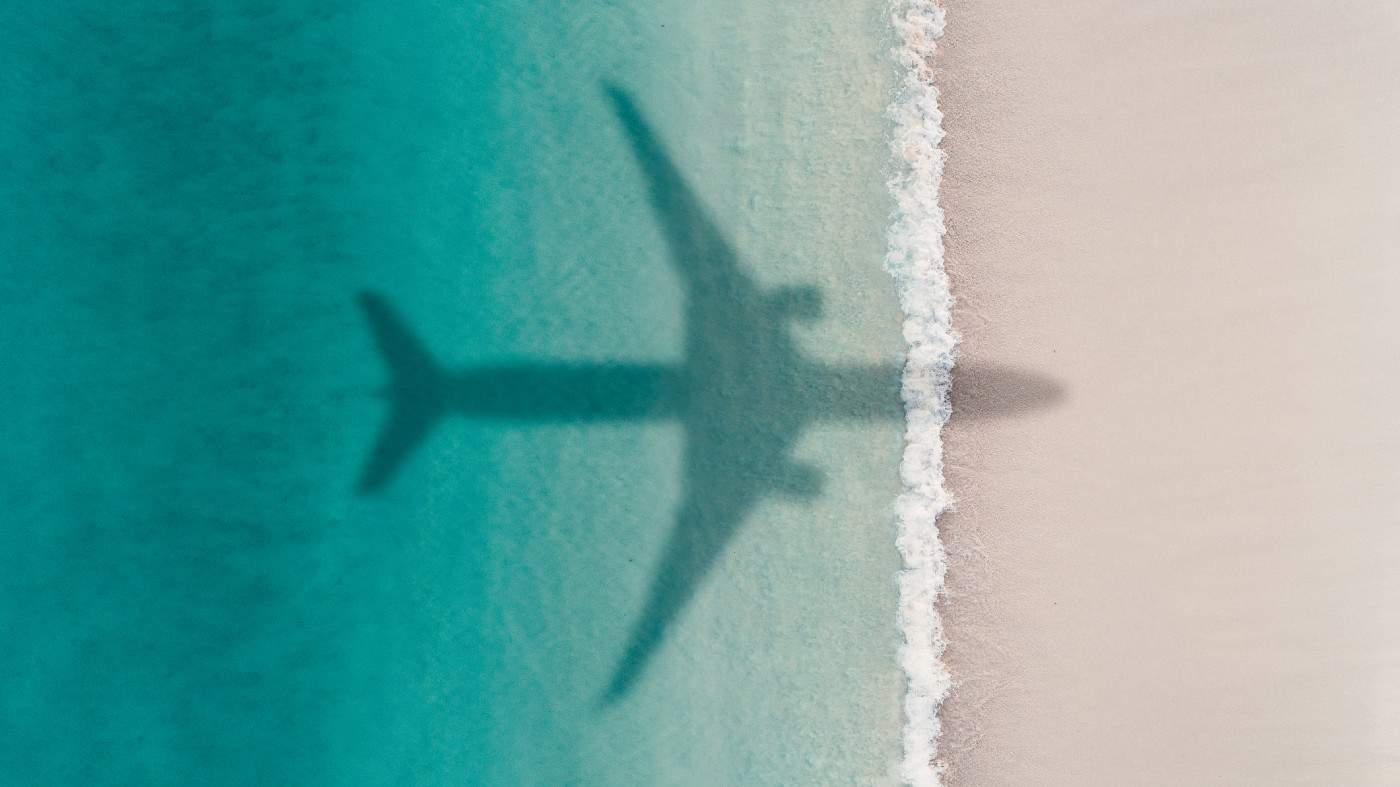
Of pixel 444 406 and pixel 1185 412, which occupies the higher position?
pixel 1185 412

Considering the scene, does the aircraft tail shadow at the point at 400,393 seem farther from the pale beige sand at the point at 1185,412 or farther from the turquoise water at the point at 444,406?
the pale beige sand at the point at 1185,412

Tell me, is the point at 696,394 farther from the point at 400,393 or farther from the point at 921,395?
the point at 400,393

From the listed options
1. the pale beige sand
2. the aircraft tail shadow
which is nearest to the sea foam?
the pale beige sand

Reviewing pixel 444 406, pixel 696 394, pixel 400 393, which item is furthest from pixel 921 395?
pixel 400 393

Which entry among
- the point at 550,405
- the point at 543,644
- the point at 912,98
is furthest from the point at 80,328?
the point at 912,98

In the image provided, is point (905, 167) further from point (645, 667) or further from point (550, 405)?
point (645, 667)

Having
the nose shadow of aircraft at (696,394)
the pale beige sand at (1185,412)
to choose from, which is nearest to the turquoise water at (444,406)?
the nose shadow of aircraft at (696,394)
